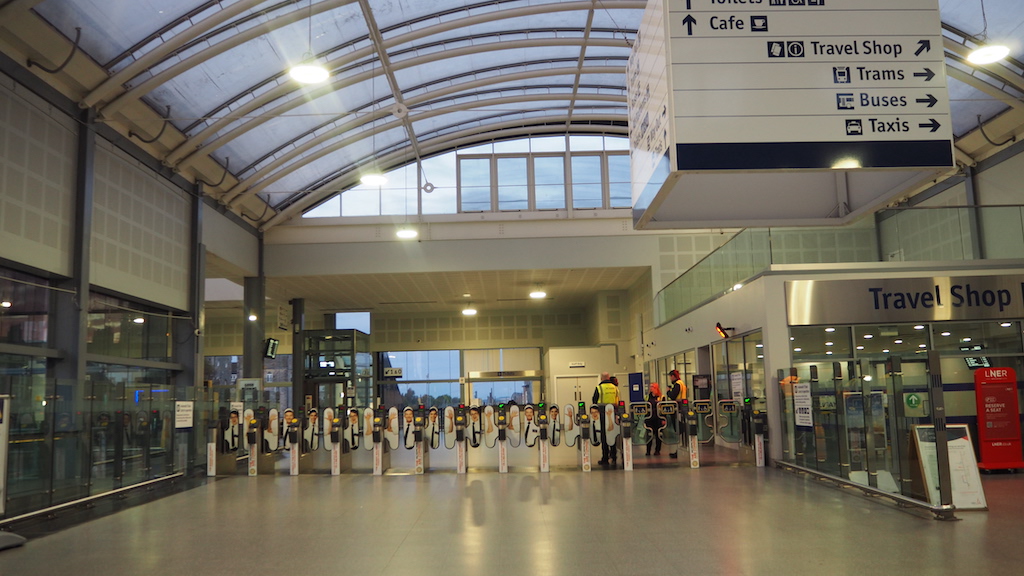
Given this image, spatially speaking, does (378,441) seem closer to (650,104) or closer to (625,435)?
(625,435)

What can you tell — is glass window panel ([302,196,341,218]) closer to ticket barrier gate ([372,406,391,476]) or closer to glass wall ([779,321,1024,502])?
ticket barrier gate ([372,406,391,476])

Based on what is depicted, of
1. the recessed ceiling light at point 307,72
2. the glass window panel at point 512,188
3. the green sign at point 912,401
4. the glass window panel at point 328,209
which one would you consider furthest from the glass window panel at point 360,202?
the green sign at point 912,401

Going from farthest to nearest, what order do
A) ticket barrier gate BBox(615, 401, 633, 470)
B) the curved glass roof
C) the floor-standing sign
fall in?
the curved glass roof, ticket barrier gate BBox(615, 401, 633, 470), the floor-standing sign

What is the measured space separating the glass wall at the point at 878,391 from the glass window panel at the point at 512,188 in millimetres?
10673

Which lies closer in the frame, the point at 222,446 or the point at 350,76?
the point at 222,446

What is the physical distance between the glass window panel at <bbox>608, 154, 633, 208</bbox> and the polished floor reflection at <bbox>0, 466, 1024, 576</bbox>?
39.6 ft

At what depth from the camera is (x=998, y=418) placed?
11.1 meters

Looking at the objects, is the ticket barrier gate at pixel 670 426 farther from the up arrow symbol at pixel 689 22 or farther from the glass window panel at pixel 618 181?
the up arrow symbol at pixel 689 22

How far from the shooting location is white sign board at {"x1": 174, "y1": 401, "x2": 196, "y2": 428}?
12.7 m

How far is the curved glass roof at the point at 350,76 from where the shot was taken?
1284 centimetres

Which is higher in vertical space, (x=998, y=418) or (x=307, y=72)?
(x=307, y=72)

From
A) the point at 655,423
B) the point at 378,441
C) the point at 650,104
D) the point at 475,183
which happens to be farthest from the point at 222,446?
the point at 475,183

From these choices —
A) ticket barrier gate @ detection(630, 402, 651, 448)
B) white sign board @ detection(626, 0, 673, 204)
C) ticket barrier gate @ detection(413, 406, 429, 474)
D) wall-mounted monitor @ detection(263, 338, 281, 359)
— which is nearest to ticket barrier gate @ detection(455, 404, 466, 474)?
ticket barrier gate @ detection(413, 406, 429, 474)

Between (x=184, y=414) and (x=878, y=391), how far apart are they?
10182mm
